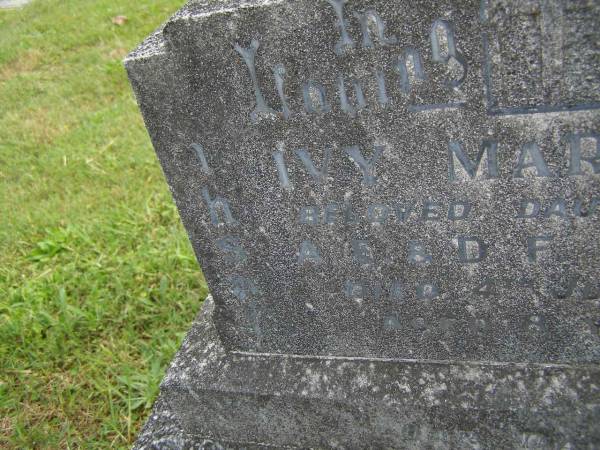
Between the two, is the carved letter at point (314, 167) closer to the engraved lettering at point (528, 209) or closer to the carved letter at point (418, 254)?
the carved letter at point (418, 254)

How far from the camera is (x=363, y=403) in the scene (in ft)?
5.18

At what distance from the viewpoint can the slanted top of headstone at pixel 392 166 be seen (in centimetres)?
118

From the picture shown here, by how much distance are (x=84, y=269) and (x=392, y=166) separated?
209 centimetres

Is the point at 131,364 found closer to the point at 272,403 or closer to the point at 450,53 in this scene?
the point at 272,403

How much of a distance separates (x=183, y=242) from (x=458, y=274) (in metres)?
1.79

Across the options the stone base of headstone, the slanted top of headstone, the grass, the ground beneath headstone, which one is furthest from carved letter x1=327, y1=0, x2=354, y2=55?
the ground beneath headstone

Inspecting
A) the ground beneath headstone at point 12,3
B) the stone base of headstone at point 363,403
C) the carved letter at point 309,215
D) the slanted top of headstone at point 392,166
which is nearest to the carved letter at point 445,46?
→ the slanted top of headstone at point 392,166

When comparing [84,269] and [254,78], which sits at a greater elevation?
[254,78]

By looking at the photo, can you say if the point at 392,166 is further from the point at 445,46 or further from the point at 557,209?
the point at 557,209

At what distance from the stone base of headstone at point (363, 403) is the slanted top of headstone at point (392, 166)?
59mm

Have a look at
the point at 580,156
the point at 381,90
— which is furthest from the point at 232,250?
the point at 580,156

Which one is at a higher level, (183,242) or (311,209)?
(311,209)

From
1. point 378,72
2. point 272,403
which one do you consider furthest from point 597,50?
point 272,403

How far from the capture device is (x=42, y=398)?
2230 millimetres
